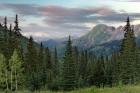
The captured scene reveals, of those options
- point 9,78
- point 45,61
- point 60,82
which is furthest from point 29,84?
point 45,61

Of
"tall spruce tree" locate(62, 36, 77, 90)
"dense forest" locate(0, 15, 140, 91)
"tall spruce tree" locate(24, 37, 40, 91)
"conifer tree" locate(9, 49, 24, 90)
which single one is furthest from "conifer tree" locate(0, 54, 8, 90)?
"tall spruce tree" locate(24, 37, 40, 91)

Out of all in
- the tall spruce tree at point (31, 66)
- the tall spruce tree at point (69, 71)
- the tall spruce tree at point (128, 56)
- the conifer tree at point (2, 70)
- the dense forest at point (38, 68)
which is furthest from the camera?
the tall spruce tree at point (31, 66)

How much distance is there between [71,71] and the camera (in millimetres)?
90750

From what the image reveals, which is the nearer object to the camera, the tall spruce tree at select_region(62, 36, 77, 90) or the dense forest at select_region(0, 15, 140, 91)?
the dense forest at select_region(0, 15, 140, 91)

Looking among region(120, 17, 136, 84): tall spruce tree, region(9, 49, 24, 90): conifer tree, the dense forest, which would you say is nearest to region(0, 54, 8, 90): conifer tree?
the dense forest

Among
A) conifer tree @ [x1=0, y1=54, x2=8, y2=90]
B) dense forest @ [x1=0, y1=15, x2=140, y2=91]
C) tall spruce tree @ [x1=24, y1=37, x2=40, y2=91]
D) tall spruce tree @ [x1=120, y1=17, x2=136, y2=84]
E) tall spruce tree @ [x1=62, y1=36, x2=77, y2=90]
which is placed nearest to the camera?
conifer tree @ [x1=0, y1=54, x2=8, y2=90]

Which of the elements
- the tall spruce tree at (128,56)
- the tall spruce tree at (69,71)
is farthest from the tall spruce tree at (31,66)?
the tall spruce tree at (128,56)

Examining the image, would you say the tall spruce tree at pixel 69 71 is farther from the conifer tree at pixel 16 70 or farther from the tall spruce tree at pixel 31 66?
the conifer tree at pixel 16 70

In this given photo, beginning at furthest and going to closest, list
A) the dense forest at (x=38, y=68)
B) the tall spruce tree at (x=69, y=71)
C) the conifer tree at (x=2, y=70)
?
the tall spruce tree at (x=69, y=71) < the dense forest at (x=38, y=68) < the conifer tree at (x=2, y=70)

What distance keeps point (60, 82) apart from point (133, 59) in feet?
66.6

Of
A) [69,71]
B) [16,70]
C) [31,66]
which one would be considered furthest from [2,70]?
[31,66]

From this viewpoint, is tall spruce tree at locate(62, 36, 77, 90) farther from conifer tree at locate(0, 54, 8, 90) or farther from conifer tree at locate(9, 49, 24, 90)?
conifer tree at locate(0, 54, 8, 90)

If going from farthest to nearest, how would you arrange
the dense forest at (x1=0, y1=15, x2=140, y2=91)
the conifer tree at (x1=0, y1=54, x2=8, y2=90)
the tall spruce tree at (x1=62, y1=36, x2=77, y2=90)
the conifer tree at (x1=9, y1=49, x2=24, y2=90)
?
the tall spruce tree at (x1=62, y1=36, x2=77, y2=90) → the dense forest at (x1=0, y1=15, x2=140, y2=91) → the conifer tree at (x1=9, y1=49, x2=24, y2=90) → the conifer tree at (x1=0, y1=54, x2=8, y2=90)

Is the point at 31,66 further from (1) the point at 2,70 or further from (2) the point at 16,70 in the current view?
(1) the point at 2,70
